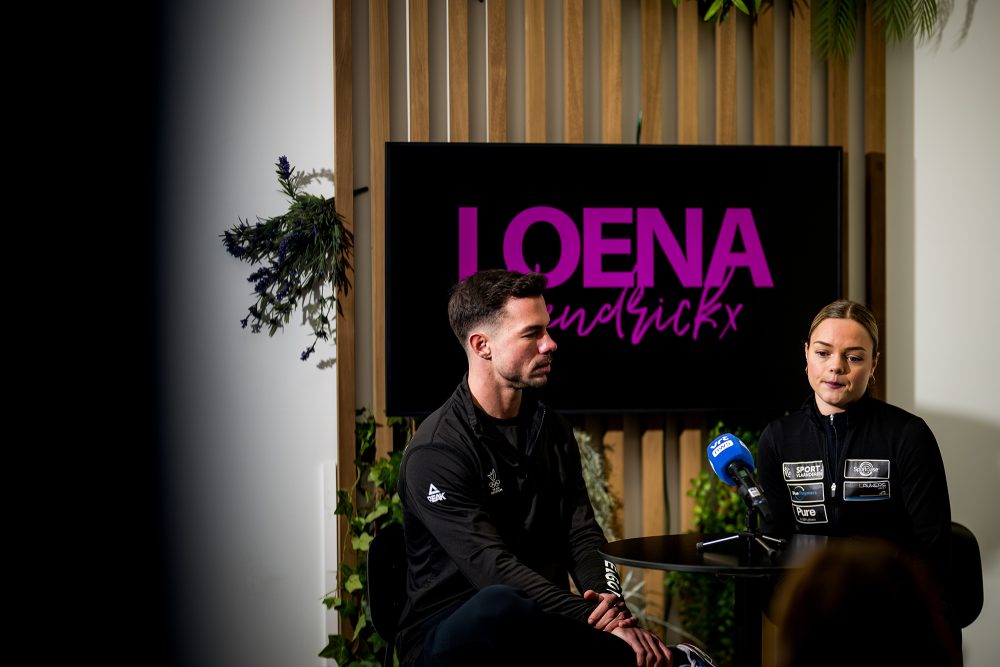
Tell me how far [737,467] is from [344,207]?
1.82 m

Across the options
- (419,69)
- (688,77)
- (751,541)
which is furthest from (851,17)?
(751,541)

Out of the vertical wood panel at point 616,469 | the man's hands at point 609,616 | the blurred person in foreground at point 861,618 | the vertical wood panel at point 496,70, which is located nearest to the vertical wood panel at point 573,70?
the vertical wood panel at point 496,70

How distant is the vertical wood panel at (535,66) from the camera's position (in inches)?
147

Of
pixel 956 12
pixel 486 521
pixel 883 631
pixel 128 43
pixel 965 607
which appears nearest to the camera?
pixel 883 631

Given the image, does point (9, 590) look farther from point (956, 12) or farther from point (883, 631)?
point (956, 12)

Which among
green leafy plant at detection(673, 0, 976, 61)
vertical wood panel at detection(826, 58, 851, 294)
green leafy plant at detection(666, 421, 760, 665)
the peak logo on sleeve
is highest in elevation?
green leafy plant at detection(673, 0, 976, 61)

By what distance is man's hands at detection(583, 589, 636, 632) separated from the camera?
219 cm

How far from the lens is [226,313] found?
3654 millimetres

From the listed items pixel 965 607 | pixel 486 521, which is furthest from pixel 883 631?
pixel 965 607

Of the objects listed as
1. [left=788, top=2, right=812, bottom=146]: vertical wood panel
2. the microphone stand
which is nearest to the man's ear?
the microphone stand

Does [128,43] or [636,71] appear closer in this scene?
[128,43]

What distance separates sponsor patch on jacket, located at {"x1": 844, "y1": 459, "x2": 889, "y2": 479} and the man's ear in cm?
115

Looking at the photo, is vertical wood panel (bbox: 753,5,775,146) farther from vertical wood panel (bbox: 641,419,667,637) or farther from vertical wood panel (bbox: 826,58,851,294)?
vertical wood panel (bbox: 641,419,667,637)

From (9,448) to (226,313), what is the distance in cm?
95
